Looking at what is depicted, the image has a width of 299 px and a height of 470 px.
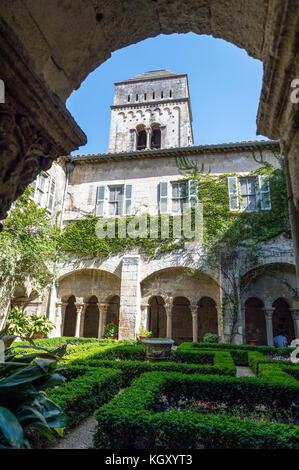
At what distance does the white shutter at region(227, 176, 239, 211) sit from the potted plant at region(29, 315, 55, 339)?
806cm

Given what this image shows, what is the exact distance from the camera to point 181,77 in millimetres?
20281

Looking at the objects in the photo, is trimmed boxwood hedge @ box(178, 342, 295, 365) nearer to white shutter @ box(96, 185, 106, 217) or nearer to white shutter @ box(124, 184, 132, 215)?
white shutter @ box(124, 184, 132, 215)

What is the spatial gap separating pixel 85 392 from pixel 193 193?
915cm

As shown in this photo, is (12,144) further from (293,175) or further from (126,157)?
(126,157)

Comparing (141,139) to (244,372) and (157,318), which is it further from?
(244,372)

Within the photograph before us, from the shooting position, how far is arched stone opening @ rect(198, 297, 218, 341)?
44.7 feet

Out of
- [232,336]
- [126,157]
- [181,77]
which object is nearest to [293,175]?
[232,336]

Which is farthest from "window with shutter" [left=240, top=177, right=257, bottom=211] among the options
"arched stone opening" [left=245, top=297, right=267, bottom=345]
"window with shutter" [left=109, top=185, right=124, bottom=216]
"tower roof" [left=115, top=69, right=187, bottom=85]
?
"tower roof" [left=115, top=69, right=187, bottom=85]

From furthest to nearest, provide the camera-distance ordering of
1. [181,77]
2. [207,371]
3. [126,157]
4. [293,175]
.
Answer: [181,77] → [126,157] → [207,371] → [293,175]

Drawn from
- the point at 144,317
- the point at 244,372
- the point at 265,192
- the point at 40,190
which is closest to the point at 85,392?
the point at 244,372

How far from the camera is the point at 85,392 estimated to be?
3594 mm

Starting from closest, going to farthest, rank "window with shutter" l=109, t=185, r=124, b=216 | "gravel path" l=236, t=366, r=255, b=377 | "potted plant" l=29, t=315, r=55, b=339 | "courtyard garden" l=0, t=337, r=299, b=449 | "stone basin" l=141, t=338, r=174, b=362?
"courtyard garden" l=0, t=337, r=299, b=449, "stone basin" l=141, t=338, r=174, b=362, "gravel path" l=236, t=366, r=255, b=377, "potted plant" l=29, t=315, r=55, b=339, "window with shutter" l=109, t=185, r=124, b=216

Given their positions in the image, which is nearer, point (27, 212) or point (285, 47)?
point (285, 47)
